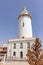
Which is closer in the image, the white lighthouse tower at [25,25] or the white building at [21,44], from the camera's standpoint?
the white building at [21,44]

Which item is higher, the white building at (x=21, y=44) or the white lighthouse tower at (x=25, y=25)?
the white lighthouse tower at (x=25, y=25)

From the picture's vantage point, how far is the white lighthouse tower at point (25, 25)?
44.4m

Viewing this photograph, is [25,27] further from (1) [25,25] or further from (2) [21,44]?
(2) [21,44]

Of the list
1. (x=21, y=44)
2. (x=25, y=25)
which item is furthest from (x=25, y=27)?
(x=21, y=44)

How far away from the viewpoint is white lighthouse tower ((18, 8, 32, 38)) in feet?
146

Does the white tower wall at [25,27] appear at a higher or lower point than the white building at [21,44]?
higher

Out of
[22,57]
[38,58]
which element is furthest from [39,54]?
[22,57]

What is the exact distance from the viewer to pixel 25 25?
149 feet

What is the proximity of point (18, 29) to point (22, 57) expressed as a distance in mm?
9695

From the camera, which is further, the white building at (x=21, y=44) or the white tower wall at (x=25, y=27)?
the white tower wall at (x=25, y=27)

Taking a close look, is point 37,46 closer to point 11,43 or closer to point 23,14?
point 11,43

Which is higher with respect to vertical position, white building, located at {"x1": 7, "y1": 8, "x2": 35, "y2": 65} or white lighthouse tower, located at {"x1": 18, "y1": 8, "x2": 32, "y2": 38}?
white lighthouse tower, located at {"x1": 18, "y1": 8, "x2": 32, "y2": 38}

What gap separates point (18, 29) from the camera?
1816 inches

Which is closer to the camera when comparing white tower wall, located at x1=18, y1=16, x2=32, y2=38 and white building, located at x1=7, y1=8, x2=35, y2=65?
white building, located at x1=7, y1=8, x2=35, y2=65
